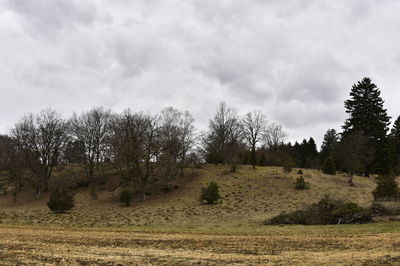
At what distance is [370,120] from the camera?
64.9m

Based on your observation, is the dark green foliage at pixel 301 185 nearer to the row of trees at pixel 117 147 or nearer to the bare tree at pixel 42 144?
the row of trees at pixel 117 147

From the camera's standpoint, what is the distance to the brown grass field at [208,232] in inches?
489

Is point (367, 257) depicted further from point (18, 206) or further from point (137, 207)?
point (18, 206)

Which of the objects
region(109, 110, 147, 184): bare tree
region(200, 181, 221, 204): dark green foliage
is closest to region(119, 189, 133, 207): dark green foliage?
region(109, 110, 147, 184): bare tree

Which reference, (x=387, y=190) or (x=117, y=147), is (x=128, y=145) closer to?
(x=117, y=147)

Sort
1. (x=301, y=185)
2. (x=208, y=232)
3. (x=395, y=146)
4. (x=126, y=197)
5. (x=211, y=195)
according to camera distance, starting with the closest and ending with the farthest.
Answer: (x=208, y=232), (x=211, y=195), (x=126, y=197), (x=301, y=185), (x=395, y=146)

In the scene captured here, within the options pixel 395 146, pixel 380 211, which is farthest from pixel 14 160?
pixel 395 146

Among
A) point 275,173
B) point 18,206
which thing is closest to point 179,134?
point 275,173

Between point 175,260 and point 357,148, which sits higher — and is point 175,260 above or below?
below

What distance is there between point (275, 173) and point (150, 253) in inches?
1851

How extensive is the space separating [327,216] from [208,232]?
1096 cm

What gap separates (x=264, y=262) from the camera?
1152 cm

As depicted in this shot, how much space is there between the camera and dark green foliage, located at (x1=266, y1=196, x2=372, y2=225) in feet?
92.2

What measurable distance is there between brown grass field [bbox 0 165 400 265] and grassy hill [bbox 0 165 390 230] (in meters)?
0.12
